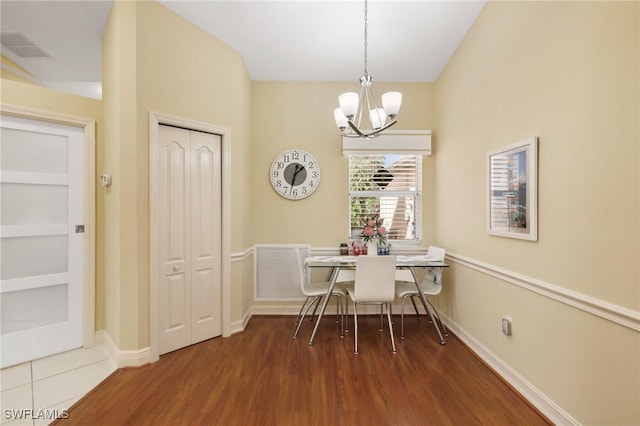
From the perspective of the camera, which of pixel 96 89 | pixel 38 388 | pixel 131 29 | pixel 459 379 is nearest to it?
pixel 38 388

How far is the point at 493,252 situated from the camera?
2.42 metres

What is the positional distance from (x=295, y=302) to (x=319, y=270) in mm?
523

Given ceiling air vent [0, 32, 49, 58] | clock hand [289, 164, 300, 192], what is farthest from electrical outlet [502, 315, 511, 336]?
ceiling air vent [0, 32, 49, 58]

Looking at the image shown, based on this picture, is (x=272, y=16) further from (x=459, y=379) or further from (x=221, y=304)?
(x=459, y=379)

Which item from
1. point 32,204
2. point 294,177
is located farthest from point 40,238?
point 294,177

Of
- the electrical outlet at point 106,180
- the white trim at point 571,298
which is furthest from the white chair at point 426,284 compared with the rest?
the electrical outlet at point 106,180

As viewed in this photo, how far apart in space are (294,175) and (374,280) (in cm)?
173

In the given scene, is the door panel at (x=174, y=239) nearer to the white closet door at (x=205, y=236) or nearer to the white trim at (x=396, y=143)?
the white closet door at (x=205, y=236)

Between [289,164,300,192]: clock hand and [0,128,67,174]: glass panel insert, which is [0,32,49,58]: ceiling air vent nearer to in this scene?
[0,128,67,174]: glass panel insert

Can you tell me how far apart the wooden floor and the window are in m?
1.46

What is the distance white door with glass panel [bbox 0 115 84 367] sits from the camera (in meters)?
2.40

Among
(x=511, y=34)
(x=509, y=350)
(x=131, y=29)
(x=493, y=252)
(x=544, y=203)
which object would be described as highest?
(x=131, y=29)

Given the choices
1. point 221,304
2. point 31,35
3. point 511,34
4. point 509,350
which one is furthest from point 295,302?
point 31,35

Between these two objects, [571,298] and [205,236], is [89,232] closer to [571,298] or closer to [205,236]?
[205,236]
